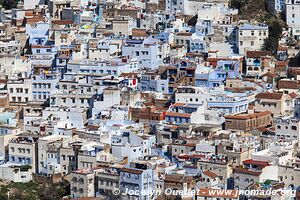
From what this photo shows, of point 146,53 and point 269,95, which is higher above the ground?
point 146,53

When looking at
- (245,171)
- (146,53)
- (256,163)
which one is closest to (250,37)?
(146,53)

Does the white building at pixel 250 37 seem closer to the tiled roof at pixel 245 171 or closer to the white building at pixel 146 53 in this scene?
→ the white building at pixel 146 53

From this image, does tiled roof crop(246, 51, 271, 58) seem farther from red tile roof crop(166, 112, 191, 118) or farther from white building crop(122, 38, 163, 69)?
red tile roof crop(166, 112, 191, 118)

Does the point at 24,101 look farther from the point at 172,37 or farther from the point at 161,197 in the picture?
the point at 161,197

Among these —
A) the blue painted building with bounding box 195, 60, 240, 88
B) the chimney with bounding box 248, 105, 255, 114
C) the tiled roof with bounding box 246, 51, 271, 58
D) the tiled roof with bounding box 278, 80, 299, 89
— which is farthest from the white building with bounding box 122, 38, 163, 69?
the chimney with bounding box 248, 105, 255, 114

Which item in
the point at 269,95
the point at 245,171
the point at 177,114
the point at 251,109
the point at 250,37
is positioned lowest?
the point at 245,171

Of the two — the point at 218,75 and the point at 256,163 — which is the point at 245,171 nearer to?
the point at 256,163

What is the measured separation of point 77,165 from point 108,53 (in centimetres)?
1099

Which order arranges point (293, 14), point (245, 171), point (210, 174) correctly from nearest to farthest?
point (245, 171), point (210, 174), point (293, 14)

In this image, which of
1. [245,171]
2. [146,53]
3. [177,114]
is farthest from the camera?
[146,53]

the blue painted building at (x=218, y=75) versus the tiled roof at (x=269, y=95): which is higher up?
the blue painted building at (x=218, y=75)

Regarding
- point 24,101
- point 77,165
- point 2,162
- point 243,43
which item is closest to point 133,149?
point 77,165

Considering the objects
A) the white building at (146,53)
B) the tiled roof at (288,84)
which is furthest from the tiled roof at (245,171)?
the white building at (146,53)

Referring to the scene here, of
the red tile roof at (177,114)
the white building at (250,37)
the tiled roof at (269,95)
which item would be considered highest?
the white building at (250,37)
